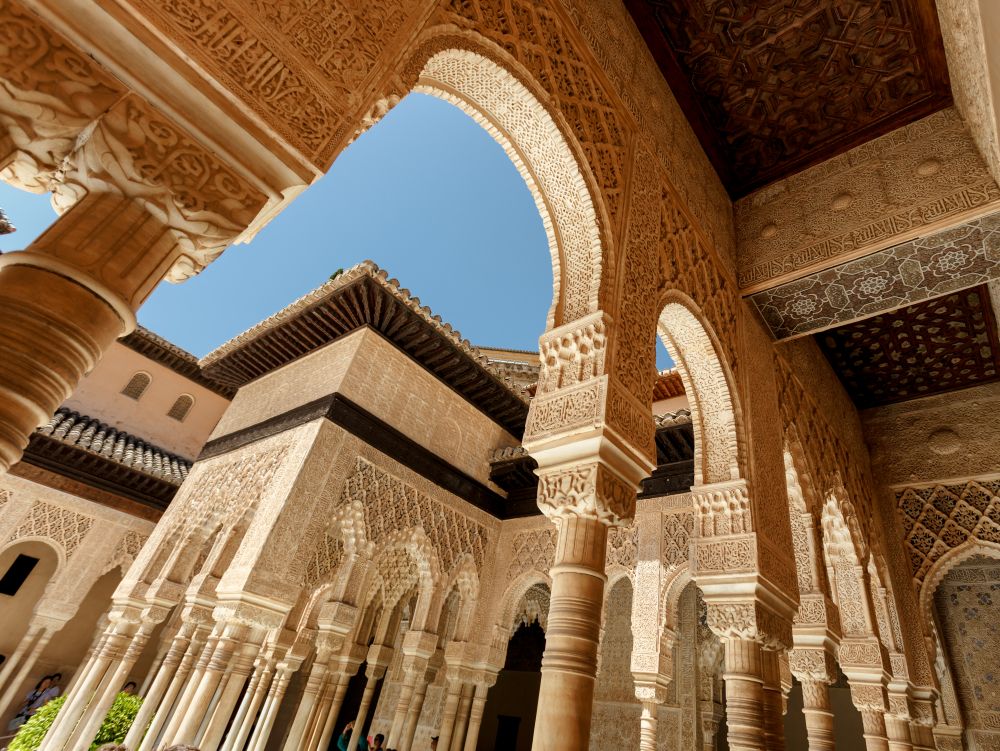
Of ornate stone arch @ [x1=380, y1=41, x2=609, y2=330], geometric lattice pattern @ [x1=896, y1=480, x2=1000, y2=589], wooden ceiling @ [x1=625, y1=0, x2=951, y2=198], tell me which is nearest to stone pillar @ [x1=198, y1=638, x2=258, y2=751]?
ornate stone arch @ [x1=380, y1=41, x2=609, y2=330]

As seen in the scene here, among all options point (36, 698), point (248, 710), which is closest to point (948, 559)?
point (248, 710)

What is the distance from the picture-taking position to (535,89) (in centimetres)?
290

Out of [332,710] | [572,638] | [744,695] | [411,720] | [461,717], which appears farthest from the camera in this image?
[332,710]

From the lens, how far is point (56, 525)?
8023 millimetres

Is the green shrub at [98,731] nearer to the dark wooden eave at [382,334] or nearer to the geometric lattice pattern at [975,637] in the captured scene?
the dark wooden eave at [382,334]

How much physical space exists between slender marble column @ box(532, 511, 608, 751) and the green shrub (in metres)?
6.82

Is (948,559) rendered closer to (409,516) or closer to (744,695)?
(744,695)

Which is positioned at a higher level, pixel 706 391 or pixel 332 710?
pixel 706 391

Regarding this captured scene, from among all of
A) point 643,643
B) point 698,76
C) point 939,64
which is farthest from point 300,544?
point 939,64

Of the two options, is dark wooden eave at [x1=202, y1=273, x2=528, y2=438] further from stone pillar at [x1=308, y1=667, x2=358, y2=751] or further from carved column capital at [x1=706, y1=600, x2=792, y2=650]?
carved column capital at [x1=706, y1=600, x2=792, y2=650]

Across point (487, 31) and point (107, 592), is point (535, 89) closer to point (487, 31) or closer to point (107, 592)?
point (487, 31)

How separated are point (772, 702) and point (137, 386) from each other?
10.9 m

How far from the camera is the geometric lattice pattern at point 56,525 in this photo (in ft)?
25.5

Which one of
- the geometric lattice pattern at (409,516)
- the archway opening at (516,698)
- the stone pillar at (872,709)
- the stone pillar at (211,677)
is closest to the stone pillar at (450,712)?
the geometric lattice pattern at (409,516)
